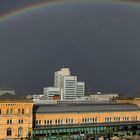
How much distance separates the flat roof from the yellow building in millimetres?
4339

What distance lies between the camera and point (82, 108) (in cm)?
6931

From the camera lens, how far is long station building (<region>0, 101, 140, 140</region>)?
5852 centimetres

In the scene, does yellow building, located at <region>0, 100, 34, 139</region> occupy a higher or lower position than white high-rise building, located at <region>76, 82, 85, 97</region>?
lower

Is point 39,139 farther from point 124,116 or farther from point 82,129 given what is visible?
point 124,116

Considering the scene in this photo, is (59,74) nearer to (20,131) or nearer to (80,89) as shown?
(80,89)

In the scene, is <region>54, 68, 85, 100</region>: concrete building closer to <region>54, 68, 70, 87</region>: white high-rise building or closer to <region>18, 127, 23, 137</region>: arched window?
<region>54, 68, 70, 87</region>: white high-rise building

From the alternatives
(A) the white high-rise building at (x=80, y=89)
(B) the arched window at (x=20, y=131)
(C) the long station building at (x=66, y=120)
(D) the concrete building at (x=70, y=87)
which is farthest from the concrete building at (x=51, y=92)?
(B) the arched window at (x=20, y=131)

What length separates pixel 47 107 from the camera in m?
67.2

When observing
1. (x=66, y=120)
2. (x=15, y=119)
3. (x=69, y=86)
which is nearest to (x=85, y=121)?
(x=66, y=120)

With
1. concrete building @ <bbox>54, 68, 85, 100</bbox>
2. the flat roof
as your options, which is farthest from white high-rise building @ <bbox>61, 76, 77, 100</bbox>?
the flat roof

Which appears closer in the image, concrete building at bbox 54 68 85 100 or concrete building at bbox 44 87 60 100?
concrete building at bbox 44 87 60 100

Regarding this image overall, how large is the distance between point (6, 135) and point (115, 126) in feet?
68.9

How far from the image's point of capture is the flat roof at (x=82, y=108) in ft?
217

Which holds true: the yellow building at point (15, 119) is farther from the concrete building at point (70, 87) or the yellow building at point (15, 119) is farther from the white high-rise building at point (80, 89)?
the white high-rise building at point (80, 89)
